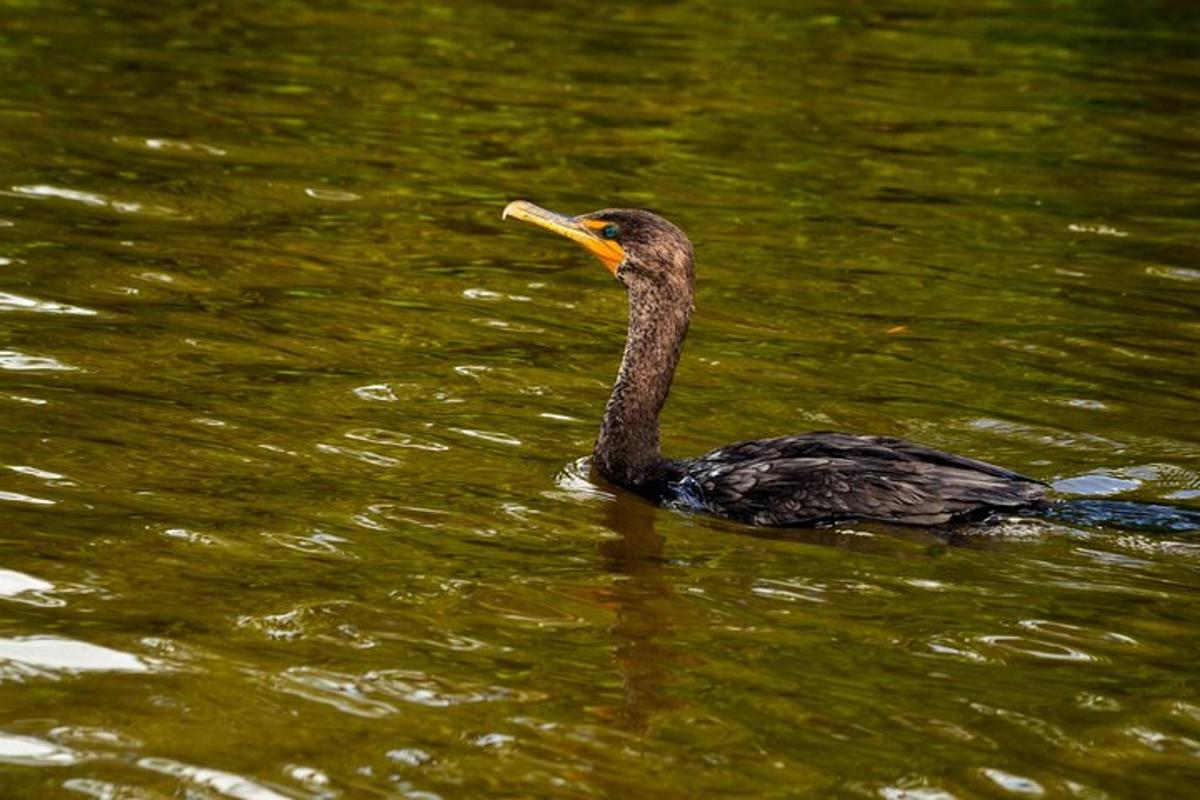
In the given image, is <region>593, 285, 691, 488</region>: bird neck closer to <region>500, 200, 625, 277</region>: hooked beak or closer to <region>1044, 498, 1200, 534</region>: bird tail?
<region>500, 200, 625, 277</region>: hooked beak

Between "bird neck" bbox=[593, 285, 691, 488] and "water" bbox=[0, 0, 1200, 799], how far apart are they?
212 mm

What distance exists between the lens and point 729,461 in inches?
365

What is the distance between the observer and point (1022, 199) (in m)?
15.8

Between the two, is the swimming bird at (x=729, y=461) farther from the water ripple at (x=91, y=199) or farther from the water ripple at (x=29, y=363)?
the water ripple at (x=91, y=199)

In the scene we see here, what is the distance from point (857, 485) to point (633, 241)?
1698 millimetres

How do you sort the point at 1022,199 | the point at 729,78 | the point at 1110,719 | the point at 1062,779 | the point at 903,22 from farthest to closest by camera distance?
the point at 903,22 → the point at 729,78 → the point at 1022,199 → the point at 1110,719 → the point at 1062,779

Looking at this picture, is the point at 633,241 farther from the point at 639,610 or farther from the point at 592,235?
the point at 639,610

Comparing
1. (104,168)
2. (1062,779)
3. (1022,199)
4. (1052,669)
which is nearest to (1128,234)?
(1022,199)

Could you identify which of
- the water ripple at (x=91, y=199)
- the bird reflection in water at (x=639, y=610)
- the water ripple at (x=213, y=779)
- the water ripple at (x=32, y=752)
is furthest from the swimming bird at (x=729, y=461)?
the water ripple at (x=91, y=199)

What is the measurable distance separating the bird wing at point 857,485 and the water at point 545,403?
4.9 inches

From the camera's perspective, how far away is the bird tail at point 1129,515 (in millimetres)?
8852

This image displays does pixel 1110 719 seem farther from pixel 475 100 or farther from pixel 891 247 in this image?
pixel 475 100

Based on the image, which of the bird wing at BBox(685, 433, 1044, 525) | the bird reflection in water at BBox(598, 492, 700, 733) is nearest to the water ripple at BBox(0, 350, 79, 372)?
the bird reflection in water at BBox(598, 492, 700, 733)

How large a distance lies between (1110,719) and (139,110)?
37.0 ft
